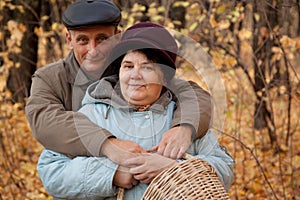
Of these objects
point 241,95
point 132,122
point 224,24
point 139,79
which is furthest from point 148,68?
point 224,24

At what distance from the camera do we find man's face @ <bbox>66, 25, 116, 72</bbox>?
313 centimetres

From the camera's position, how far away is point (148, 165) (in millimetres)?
2611

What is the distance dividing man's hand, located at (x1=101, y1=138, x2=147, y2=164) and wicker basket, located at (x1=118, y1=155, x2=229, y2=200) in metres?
0.20

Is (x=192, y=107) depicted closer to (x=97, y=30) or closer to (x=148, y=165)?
(x=148, y=165)

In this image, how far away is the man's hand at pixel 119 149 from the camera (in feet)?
8.65

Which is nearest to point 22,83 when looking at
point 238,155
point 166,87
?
point 238,155

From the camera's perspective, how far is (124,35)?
2.80 m

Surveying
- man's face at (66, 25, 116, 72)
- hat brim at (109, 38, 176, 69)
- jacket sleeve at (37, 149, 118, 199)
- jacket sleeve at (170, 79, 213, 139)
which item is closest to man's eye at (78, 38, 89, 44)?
man's face at (66, 25, 116, 72)

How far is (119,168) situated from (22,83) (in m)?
6.24

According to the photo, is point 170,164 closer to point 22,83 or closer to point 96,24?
point 96,24

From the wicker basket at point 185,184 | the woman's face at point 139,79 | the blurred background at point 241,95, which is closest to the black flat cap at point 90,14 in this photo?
the woman's face at point 139,79

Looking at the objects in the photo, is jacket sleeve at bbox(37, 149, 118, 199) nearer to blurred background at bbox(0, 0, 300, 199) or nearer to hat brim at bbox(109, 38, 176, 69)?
hat brim at bbox(109, 38, 176, 69)

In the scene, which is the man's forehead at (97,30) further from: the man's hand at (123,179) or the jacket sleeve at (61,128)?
the man's hand at (123,179)

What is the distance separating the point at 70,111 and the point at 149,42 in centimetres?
52
